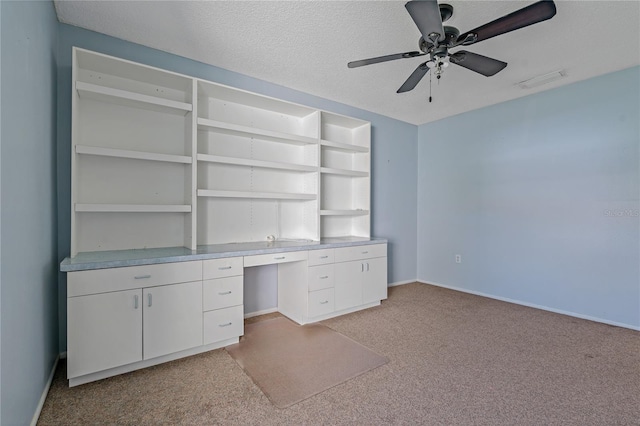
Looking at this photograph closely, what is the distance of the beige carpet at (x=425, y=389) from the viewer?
1.63m

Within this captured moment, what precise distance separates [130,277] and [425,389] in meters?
2.15

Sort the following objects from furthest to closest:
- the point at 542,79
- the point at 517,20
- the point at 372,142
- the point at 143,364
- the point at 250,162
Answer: the point at 372,142 → the point at 542,79 → the point at 250,162 → the point at 143,364 → the point at 517,20

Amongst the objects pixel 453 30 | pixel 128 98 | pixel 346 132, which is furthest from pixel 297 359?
pixel 346 132

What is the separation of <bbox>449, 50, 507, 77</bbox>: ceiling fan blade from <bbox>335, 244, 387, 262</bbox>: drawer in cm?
203

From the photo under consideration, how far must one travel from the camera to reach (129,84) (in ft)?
8.29

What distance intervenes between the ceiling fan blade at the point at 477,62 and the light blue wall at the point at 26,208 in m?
2.47

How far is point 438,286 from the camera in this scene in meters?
4.52

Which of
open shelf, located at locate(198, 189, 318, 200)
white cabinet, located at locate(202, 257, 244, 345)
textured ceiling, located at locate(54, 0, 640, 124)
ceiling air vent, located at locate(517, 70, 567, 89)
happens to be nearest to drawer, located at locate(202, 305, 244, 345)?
white cabinet, located at locate(202, 257, 244, 345)

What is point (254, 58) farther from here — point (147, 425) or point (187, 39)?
A: point (147, 425)

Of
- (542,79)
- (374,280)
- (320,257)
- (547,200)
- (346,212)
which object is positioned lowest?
(374,280)

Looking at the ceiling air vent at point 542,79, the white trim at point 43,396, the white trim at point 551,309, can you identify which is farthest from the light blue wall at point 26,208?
the white trim at point 551,309

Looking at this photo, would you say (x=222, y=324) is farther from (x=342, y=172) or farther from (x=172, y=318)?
(x=342, y=172)

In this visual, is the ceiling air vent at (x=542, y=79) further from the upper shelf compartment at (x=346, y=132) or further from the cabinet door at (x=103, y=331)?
the cabinet door at (x=103, y=331)

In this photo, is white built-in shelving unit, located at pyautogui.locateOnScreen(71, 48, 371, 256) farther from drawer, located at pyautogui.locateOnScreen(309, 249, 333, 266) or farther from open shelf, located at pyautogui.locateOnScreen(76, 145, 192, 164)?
drawer, located at pyautogui.locateOnScreen(309, 249, 333, 266)
